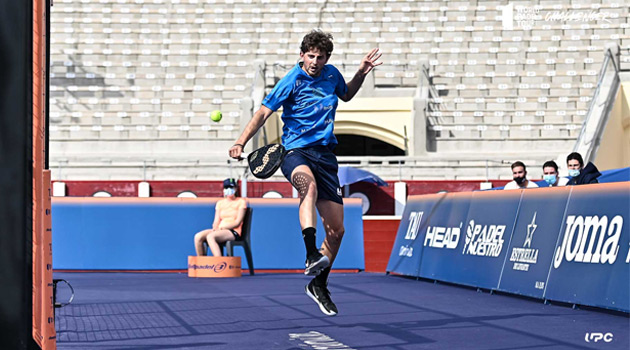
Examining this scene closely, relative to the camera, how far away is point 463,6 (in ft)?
97.0

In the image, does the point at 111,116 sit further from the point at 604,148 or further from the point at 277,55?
Answer: the point at 604,148

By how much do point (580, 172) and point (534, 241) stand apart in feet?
4.13

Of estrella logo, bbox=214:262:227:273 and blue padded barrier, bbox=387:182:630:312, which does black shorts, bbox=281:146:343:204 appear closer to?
blue padded barrier, bbox=387:182:630:312

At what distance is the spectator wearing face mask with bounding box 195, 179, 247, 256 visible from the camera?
47.1 feet

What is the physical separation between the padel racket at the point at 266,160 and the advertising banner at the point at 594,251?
294 cm

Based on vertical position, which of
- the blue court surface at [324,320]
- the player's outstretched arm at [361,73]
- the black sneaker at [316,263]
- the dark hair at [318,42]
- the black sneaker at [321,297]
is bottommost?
the blue court surface at [324,320]

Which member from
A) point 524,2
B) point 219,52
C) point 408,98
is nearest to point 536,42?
point 524,2

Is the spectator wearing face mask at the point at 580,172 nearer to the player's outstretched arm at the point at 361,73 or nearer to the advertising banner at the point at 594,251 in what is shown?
the advertising banner at the point at 594,251

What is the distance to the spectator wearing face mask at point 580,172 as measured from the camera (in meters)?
10.1

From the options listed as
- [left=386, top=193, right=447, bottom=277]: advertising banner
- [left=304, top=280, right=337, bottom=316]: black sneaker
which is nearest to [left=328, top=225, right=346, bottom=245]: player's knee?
[left=304, top=280, right=337, bottom=316]: black sneaker

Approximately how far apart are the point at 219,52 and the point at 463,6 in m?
7.55

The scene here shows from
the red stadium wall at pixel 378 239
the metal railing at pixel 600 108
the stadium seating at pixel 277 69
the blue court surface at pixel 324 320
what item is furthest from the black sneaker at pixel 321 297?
the stadium seating at pixel 277 69

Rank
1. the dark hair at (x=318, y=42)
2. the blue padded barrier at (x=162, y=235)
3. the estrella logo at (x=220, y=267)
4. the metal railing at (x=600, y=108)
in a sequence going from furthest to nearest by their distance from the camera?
the metal railing at (x=600, y=108), the blue padded barrier at (x=162, y=235), the estrella logo at (x=220, y=267), the dark hair at (x=318, y=42)

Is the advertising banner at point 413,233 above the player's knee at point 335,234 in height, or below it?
below
